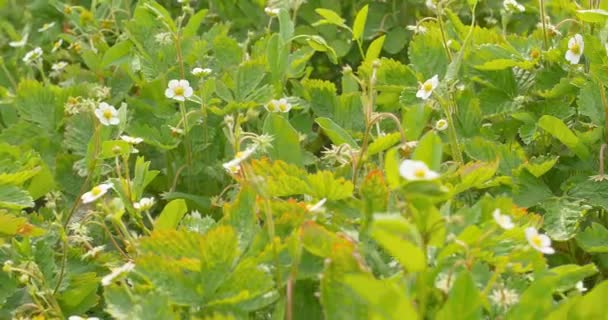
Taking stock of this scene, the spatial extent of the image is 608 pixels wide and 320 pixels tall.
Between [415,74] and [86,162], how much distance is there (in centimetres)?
66

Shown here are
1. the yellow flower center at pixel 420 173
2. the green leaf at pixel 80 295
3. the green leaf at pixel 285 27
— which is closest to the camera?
the yellow flower center at pixel 420 173

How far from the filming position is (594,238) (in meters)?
1.59

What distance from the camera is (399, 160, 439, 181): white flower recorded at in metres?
1.12

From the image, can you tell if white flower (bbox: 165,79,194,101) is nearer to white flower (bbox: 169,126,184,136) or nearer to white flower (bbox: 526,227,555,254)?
white flower (bbox: 169,126,184,136)

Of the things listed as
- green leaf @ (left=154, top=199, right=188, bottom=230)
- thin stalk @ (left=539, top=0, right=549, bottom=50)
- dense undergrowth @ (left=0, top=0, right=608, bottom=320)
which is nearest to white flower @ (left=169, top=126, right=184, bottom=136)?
dense undergrowth @ (left=0, top=0, right=608, bottom=320)

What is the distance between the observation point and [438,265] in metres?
1.26

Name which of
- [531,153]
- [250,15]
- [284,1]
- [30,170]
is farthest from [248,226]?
[250,15]

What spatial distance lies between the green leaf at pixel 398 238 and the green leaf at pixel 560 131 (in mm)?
626

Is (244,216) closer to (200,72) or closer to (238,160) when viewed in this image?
(238,160)

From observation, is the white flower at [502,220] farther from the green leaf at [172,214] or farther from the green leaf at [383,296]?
the green leaf at [172,214]

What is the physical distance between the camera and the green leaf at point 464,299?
112 centimetres

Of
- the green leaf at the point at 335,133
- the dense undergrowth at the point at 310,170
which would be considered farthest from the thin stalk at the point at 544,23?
the green leaf at the point at 335,133

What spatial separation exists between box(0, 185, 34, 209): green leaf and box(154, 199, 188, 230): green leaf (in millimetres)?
263

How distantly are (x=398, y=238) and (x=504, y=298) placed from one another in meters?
0.25
